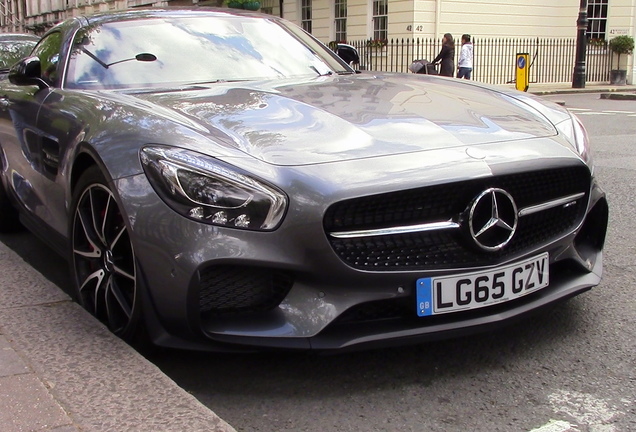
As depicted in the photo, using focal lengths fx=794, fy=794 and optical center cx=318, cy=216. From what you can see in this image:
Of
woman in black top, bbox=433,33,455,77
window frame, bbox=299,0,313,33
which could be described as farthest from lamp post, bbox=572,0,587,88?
window frame, bbox=299,0,313,33

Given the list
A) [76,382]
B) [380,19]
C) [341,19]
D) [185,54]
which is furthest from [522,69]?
[76,382]

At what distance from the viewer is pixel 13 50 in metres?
8.65

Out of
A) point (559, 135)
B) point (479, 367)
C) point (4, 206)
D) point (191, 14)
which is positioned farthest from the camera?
point (4, 206)

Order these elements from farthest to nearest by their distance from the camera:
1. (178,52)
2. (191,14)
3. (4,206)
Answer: (4,206) → (191,14) → (178,52)

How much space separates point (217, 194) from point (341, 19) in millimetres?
24305

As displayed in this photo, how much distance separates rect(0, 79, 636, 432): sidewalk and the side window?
52.2 inches

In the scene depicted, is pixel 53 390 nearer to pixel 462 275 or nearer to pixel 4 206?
pixel 462 275

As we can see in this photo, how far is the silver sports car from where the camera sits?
2639 mm

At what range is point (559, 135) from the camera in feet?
10.9

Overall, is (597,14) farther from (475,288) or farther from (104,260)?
(104,260)

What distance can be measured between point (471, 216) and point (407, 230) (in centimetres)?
24

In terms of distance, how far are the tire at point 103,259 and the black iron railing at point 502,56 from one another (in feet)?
66.6

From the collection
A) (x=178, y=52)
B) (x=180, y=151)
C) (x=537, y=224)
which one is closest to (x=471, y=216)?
(x=537, y=224)

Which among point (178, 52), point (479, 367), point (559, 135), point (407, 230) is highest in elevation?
point (178, 52)
